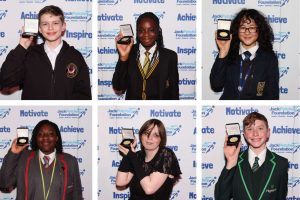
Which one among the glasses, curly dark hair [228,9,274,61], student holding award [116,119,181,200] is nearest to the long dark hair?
student holding award [116,119,181,200]

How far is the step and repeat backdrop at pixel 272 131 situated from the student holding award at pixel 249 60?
101 mm

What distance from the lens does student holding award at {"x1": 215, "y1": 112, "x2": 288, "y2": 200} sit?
211 centimetres

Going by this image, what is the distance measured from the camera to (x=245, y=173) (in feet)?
7.00

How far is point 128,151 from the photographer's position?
7.19ft

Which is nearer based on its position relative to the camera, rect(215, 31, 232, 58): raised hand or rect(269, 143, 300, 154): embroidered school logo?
→ rect(215, 31, 232, 58): raised hand

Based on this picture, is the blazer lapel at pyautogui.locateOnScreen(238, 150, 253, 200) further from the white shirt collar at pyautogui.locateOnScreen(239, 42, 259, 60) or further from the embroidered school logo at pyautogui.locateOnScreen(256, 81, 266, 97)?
the white shirt collar at pyautogui.locateOnScreen(239, 42, 259, 60)

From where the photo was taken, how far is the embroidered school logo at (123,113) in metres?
2.24

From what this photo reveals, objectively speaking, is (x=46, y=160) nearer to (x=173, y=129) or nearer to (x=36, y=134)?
(x=36, y=134)

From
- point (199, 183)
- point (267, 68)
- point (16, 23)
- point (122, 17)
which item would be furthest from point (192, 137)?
point (16, 23)

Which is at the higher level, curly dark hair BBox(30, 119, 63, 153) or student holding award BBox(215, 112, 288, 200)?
curly dark hair BBox(30, 119, 63, 153)

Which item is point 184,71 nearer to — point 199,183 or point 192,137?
point 192,137

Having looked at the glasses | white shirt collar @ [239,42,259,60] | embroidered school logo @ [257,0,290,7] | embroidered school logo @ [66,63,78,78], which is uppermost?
embroidered school logo @ [257,0,290,7]

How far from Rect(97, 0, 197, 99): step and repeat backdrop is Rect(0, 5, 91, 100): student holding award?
158 mm

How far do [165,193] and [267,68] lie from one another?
715 mm
